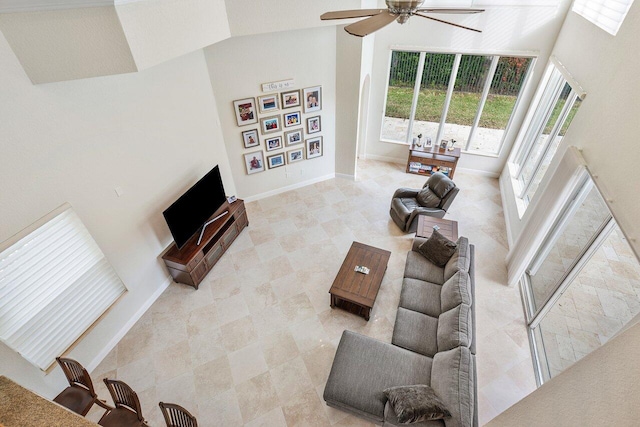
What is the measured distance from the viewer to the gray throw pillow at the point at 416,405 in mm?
2844

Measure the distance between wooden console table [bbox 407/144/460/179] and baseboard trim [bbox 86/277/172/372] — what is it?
5.63 meters

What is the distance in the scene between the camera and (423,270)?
4629 mm

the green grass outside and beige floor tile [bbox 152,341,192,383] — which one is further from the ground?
the green grass outside

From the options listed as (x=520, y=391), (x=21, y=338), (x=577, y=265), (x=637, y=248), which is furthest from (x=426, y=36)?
(x=21, y=338)

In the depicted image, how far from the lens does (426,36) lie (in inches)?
245

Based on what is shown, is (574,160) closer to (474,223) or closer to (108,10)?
(474,223)

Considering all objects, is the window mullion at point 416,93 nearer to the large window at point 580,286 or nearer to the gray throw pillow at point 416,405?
the large window at point 580,286

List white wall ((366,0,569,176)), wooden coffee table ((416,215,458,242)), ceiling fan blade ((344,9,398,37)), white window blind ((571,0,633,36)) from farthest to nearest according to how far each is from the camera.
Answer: white wall ((366,0,569,176)) < wooden coffee table ((416,215,458,242)) < white window blind ((571,0,633,36)) < ceiling fan blade ((344,9,398,37))

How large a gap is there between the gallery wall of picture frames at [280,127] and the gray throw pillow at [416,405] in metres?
4.74

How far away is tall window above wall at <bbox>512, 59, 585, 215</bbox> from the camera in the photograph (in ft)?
15.6

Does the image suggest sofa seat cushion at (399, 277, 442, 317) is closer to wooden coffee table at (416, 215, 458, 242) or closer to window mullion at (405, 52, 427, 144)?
wooden coffee table at (416, 215, 458, 242)

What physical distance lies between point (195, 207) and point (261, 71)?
2.58 meters

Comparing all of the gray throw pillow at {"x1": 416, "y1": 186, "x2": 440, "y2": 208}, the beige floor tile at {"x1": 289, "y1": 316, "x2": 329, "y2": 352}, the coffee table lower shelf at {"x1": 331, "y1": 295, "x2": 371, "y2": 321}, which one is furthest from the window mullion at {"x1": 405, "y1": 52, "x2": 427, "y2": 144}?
the beige floor tile at {"x1": 289, "y1": 316, "x2": 329, "y2": 352}

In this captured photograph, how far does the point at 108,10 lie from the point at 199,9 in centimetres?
126
